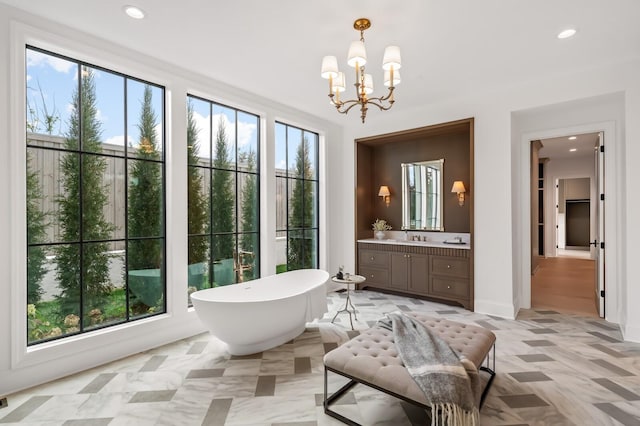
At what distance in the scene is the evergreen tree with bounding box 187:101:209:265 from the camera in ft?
12.5

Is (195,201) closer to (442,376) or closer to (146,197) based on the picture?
(146,197)

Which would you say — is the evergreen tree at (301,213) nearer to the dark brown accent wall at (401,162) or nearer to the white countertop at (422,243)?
the dark brown accent wall at (401,162)

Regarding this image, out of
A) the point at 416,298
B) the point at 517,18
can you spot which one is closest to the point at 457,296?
the point at 416,298

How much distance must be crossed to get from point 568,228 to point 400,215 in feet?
29.3

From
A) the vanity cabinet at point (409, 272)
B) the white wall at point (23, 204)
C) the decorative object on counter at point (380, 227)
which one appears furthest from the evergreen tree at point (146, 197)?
the decorative object on counter at point (380, 227)

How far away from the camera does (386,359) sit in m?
2.11

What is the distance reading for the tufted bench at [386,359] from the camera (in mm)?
1881

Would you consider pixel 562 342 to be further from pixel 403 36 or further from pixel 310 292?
pixel 403 36

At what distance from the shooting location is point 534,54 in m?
3.36

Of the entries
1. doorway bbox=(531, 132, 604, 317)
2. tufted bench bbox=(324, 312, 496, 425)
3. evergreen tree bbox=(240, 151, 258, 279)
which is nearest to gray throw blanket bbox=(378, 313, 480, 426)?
tufted bench bbox=(324, 312, 496, 425)

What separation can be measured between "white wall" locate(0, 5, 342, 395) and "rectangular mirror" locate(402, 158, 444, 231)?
291 centimetres

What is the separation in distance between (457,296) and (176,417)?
3906 millimetres

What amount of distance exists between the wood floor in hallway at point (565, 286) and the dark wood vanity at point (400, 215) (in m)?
1.35

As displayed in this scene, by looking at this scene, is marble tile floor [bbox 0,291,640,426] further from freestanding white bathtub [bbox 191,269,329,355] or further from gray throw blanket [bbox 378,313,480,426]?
gray throw blanket [bbox 378,313,480,426]
